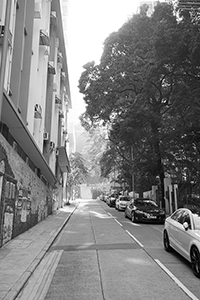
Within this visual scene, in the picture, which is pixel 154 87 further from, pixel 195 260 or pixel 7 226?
pixel 195 260

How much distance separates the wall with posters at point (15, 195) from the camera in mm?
8938

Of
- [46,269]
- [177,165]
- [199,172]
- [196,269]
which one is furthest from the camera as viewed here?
[177,165]

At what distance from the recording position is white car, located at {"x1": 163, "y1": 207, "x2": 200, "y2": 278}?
6156 mm

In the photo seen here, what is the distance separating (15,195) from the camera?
420 inches

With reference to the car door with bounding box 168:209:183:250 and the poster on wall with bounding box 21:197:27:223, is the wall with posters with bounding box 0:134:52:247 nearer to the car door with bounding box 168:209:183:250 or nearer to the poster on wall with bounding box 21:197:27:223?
the poster on wall with bounding box 21:197:27:223

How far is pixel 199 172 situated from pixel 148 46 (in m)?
10.8

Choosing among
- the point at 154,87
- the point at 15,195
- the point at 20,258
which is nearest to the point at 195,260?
the point at 20,258

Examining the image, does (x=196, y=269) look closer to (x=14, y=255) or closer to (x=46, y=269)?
(x=46, y=269)

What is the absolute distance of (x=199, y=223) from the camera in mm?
6754

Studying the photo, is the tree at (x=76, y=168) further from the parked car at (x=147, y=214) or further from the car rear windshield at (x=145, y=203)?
the parked car at (x=147, y=214)

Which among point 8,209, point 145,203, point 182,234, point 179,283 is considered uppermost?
point 145,203

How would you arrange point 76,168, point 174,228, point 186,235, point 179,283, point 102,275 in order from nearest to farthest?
point 179,283
point 102,275
point 186,235
point 174,228
point 76,168

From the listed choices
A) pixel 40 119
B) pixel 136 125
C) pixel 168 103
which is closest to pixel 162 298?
pixel 40 119

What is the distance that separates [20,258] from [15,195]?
11.6 ft
